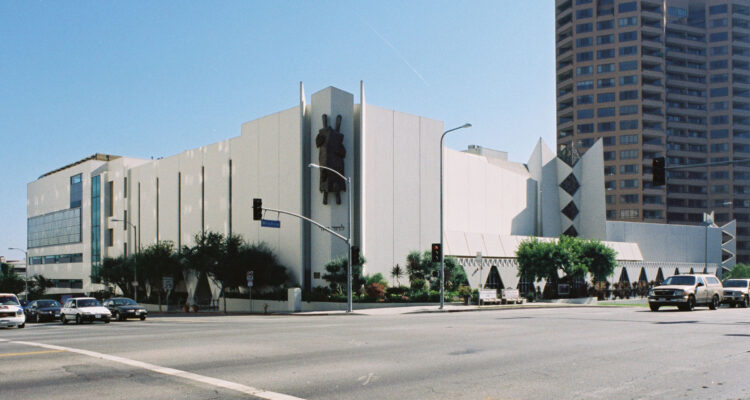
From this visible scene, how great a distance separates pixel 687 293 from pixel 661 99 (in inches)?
3792

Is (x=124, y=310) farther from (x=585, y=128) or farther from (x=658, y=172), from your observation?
(x=585, y=128)

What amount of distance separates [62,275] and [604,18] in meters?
106

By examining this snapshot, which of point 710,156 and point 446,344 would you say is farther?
point 710,156

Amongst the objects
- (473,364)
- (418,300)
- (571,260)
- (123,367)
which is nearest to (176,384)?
(123,367)

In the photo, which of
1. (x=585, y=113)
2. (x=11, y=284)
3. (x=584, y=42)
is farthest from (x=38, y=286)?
(x=584, y=42)

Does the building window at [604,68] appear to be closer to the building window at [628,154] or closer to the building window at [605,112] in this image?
the building window at [605,112]

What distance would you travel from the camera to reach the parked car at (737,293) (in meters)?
34.5

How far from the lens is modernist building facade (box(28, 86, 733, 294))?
50938mm

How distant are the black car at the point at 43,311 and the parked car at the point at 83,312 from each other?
5.62 meters

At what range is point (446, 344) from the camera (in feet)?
51.4

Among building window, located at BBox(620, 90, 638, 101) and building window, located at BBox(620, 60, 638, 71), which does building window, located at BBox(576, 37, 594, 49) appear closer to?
building window, located at BBox(620, 60, 638, 71)

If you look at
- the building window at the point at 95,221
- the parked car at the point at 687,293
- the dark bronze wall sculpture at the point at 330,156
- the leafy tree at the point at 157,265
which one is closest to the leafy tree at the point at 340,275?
the dark bronze wall sculpture at the point at 330,156

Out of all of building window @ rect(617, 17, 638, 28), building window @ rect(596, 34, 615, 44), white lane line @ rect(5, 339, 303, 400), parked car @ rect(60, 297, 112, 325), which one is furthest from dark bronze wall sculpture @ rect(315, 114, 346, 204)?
building window @ rect(617, 17, 638, 28)

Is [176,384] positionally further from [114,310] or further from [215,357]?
[114,310]
